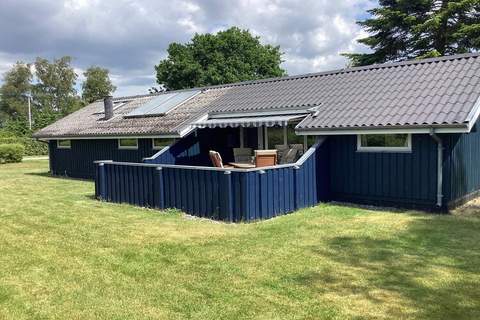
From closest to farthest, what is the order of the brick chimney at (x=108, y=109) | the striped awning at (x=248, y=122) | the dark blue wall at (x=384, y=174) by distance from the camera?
the dark blue wall at (x=384, y=174) → the striped awning at (x=248, y=122) → the brick chimney at (x=108, y=109)

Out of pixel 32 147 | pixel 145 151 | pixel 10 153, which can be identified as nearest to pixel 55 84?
pixel 32 147

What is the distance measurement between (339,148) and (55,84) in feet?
290

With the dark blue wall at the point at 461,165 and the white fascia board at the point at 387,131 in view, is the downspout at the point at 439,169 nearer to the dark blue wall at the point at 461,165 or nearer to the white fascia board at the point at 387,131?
the dark blue wall at the point at 461,165

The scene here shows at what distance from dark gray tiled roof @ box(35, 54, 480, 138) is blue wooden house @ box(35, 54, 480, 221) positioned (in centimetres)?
4

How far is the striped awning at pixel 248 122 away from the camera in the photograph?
1415cm

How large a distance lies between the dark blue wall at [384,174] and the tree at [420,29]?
76.1 feet

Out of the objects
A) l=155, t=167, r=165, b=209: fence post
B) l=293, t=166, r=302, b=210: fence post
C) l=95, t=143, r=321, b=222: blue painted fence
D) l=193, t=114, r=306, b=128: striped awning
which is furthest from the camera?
l=193, t=114, r=306, b=128: striped awning

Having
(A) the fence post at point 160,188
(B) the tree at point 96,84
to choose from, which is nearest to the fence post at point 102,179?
(A) the fence post at point 160,188

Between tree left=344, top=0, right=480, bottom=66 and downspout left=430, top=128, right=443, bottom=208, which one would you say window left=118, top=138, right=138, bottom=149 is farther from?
tree left=344, top=0, right=480, bottom=66

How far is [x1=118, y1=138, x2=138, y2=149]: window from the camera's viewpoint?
2038 cm

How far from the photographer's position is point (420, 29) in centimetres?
3447

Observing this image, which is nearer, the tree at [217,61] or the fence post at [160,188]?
the fence post at [160,188]

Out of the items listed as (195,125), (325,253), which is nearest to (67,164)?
(195,125)

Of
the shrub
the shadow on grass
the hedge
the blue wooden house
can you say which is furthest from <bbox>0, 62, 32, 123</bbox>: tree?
the shadow on grass
